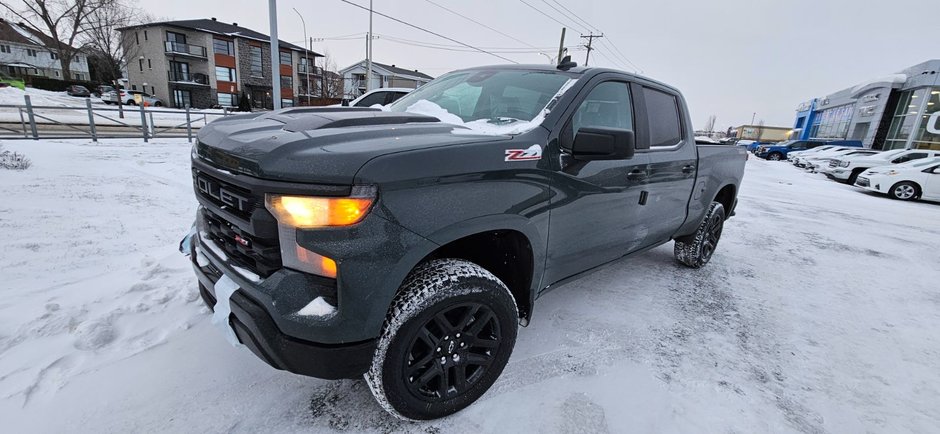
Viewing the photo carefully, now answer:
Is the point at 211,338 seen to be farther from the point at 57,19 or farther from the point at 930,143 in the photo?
the point at 57,19

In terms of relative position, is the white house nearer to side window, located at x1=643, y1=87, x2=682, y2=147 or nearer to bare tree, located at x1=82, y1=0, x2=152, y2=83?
bare tree, located at x1=82, y1=0, x2=152, y2=83

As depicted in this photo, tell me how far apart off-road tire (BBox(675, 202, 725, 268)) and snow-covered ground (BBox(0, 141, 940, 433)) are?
0.56 feet

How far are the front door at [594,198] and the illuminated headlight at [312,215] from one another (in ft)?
3.60

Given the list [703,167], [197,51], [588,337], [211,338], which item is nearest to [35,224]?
[211,338]

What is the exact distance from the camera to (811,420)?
2.28 meters

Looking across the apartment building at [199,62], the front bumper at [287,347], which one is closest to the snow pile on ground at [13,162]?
the front bumper at [287,347]

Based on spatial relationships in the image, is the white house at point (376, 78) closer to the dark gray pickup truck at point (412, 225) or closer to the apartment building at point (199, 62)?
the apartment building at point (199, 62)

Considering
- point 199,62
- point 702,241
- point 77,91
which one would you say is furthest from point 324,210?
point 77,91

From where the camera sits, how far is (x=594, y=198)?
255 centimetres

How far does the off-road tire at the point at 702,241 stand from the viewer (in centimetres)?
435

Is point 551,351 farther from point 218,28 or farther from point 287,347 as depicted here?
point 218,28

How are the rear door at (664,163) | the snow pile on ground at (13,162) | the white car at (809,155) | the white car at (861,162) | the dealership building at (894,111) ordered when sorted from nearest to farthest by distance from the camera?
the rear door at (664,163), the snow pile on ground at (13,162), the white car at (861,162), the white car at (809,155), the dealership building at (894,111)

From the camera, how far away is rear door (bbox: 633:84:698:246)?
10.2ft

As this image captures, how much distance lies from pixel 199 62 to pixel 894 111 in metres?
60.7
